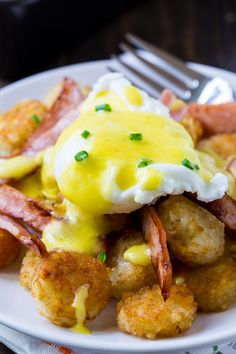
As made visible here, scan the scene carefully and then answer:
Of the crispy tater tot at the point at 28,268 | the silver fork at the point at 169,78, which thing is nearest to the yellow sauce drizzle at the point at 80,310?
the crispy tater tot at the point at 28,268

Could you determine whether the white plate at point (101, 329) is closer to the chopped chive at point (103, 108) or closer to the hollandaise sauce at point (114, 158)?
the hollandaise sauce at point (114, 158)

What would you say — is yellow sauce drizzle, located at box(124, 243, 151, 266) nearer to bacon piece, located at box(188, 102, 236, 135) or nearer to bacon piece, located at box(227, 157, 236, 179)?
bacon piece, located at box(227, 157, 236, 179)

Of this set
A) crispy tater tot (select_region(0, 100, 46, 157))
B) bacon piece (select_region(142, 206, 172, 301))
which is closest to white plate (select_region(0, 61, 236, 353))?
bacon piece (select_region(142, 206, 172, 301))

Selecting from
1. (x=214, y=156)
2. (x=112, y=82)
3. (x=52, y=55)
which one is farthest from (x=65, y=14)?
(x=214, y=156)

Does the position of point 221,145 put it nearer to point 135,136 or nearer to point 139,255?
point 135,136

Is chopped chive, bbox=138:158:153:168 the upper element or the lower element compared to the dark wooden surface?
upper

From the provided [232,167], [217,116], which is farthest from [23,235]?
[217,116]
